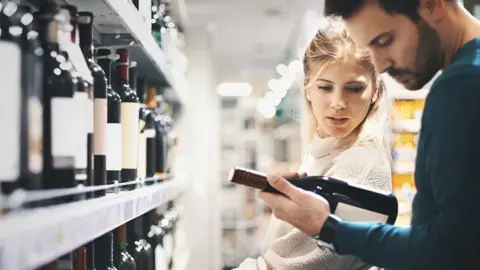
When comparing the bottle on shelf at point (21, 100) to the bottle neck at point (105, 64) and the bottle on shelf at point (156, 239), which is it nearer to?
the bottle neck at point (105, 64)

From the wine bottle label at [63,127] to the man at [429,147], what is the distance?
396mm

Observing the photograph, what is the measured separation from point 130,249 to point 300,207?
141 centimetres

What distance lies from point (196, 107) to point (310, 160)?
13.1 feet

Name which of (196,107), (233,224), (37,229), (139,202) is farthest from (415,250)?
(233,224)

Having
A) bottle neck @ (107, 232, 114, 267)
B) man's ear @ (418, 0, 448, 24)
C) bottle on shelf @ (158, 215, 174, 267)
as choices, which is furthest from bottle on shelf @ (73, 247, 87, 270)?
bottle on shelf @ (158, 215, 174, 267)

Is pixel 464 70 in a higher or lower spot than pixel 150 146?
higher

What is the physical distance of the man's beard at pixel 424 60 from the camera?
3.48 feet

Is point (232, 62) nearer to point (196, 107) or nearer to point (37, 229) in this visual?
point (196, 107)

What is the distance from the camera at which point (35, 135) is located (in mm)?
963

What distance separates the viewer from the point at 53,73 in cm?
112

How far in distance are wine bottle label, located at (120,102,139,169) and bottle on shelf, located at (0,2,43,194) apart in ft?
2.33

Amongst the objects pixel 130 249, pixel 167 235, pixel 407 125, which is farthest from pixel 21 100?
pixel 407 125

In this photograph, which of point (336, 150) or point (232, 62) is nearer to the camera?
point (336, 150)

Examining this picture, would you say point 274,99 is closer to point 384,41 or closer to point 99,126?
point 99,126
